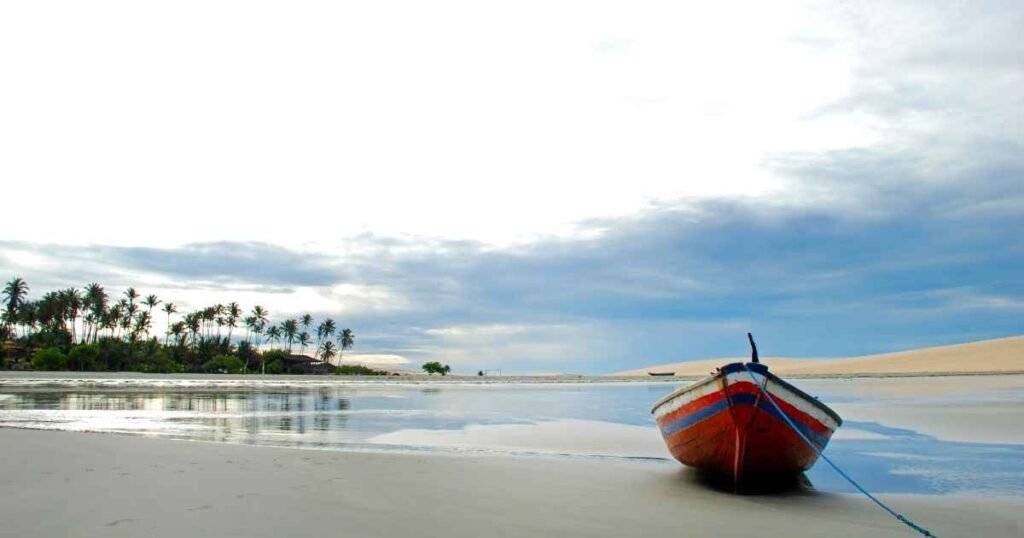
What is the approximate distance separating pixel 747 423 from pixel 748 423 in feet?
0.05

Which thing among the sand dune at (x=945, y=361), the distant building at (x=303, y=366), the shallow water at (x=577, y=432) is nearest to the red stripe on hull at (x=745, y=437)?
the shallow water at (x=577, y=432)

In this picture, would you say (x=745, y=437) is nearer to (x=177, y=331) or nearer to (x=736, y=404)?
(x=736, y=404)

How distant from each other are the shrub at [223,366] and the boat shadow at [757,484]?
3631 inches

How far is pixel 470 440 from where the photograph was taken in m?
16.0

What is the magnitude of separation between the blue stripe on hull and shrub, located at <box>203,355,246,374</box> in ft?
301

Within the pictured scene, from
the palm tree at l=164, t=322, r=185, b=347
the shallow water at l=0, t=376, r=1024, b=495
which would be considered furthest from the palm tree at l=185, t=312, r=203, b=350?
the shallow water at l=0, t=376, r=1024, b=495

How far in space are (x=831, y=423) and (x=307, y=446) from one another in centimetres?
945

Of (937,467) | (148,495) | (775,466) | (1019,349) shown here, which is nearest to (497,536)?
(148,495)

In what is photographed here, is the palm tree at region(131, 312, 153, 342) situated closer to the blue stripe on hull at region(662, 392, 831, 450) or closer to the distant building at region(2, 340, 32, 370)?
the distant building at region(2, 340, 32, 370)

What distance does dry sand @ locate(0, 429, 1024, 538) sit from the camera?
248 inches

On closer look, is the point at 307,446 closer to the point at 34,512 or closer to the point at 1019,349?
the point at 34,512

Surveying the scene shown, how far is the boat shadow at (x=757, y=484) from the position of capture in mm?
9742

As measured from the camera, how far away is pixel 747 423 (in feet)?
32.3

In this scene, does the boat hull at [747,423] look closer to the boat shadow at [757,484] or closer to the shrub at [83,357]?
the boat shadow at [757,484]
